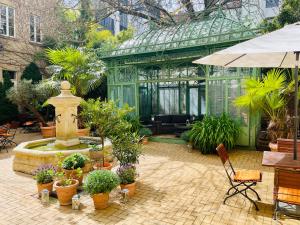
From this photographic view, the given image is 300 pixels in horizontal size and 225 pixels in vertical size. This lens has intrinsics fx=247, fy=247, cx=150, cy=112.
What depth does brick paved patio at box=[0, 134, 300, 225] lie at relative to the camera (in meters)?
4.00

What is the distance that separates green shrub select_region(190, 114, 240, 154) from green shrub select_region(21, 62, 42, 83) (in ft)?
38.8

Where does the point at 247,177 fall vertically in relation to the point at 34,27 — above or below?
below

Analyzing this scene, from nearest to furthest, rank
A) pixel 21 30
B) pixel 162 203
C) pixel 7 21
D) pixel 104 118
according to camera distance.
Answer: pixel 162 203 < pixel 104 118 < pixel 7 21 < pixel 21 30

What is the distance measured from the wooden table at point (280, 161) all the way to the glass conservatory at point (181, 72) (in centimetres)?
414

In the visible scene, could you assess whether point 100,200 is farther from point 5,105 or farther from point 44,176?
point 5,105

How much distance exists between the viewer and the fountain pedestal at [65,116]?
7.10 m

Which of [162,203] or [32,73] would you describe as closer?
[162,203]

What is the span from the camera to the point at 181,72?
11.6 meters

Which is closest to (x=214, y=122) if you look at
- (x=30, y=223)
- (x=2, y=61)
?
(x=30, y=223)

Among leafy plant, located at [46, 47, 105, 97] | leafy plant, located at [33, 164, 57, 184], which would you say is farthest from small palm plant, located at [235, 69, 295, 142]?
leafy plant, located at [46, 47, 105, 97]

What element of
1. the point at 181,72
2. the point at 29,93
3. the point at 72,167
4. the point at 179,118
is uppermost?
the point at 181,72

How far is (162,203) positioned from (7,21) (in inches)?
613

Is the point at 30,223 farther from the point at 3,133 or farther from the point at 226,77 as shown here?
the point at 226,77

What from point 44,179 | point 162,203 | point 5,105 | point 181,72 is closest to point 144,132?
point 181,72
